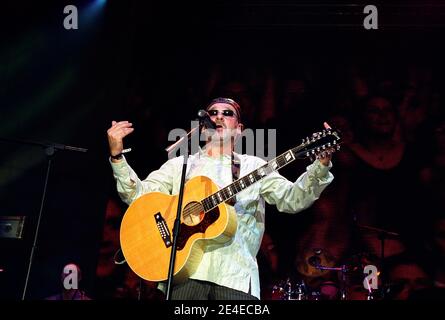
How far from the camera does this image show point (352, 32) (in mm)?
6762

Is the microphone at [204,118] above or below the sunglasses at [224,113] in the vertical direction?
below

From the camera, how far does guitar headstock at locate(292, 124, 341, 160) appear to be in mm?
3324

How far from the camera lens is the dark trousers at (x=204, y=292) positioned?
10.4ft

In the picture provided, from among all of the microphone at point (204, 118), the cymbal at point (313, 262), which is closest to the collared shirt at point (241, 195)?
the microphone at point (204, 118)

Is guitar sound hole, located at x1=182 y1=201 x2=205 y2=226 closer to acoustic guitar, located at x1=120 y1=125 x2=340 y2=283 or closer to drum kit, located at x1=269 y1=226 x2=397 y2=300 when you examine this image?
acoustic guitar, located at x1=120 y1=125 x2=340 y2=283

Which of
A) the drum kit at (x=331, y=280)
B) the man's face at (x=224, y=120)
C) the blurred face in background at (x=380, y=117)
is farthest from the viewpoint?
the blurred face in background at (x=380, y=117)

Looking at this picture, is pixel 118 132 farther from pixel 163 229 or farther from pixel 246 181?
pixel 246 181

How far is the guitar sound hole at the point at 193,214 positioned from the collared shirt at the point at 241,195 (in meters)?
0.24

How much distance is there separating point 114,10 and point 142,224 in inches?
170

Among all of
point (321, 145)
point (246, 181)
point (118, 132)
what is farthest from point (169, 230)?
point (321, 145)

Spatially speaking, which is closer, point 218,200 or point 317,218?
point 218,200

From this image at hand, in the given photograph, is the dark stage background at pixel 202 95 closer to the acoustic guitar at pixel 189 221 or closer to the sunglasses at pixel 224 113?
the sunglasses at pixel 224 113
